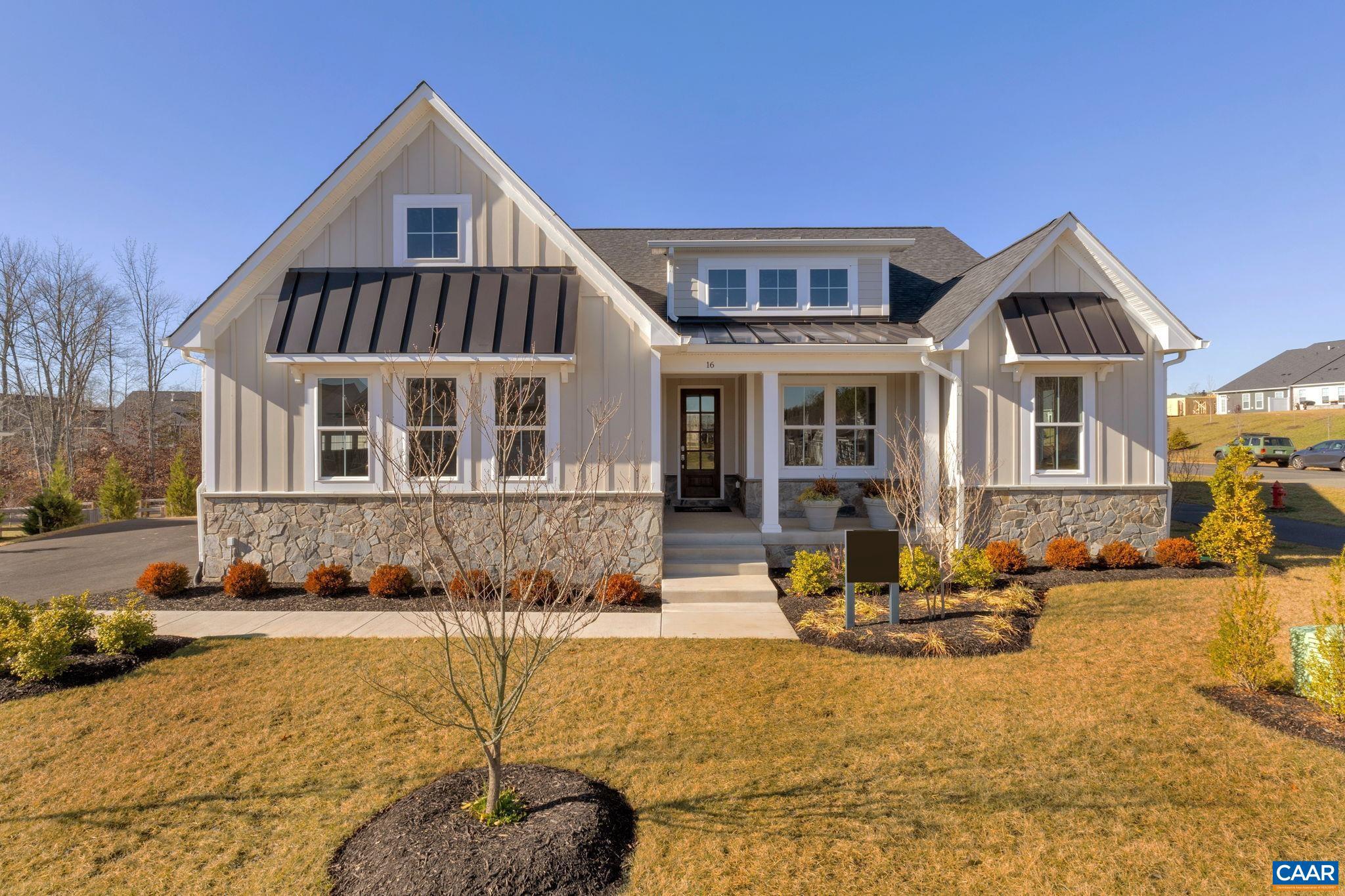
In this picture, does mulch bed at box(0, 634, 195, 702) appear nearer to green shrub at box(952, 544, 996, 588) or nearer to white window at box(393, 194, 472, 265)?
white window at box(393, 194, 472, 265)

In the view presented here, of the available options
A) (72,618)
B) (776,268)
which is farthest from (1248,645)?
(72,618)

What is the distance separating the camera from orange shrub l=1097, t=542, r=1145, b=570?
9867mm

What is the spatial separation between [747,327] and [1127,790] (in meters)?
8.88

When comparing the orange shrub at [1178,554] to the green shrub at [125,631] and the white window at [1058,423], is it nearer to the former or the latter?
the white window at [1058,423]

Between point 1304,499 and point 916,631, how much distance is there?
18.2 meters

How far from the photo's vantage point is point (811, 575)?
9008 millimetres

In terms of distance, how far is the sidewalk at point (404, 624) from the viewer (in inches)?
288

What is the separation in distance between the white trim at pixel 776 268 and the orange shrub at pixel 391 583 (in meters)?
7.09

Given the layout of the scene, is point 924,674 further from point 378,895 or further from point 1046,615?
point 378,895

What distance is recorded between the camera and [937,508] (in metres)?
9.44

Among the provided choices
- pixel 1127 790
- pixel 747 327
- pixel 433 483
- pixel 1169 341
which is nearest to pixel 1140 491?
pixel 1169 341

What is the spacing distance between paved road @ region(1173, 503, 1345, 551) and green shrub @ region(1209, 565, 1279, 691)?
901 centimetres

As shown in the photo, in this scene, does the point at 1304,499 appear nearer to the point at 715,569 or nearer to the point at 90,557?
the point at 715,569

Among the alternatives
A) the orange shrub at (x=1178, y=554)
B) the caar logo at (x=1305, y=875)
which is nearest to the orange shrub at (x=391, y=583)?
the caar logo at (x=1305, y=875)
